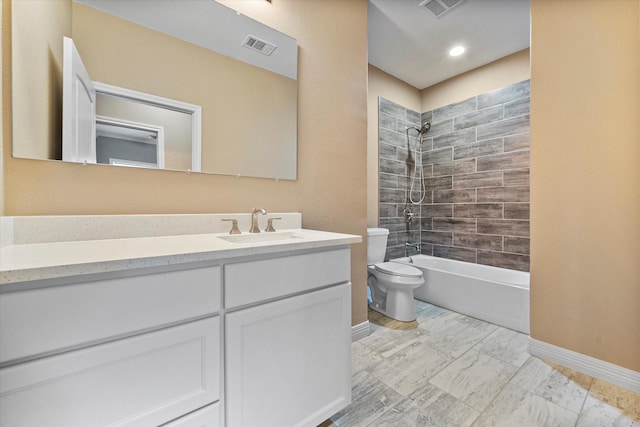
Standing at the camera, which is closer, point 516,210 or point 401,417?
point 401,417

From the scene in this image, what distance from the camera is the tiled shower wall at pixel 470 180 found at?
2.69m

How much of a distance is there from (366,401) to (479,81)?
11.1ft

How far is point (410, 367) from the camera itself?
5.42 ft

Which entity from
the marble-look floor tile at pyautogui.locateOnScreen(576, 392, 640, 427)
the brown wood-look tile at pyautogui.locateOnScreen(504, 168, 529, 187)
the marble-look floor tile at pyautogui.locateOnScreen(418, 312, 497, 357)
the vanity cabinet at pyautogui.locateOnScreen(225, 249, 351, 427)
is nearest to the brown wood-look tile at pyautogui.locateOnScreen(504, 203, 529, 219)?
the brown wood-look tile at pyautogui.locateOnScreen(504, 168, 529, 187)

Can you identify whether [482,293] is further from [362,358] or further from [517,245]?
[362,358]

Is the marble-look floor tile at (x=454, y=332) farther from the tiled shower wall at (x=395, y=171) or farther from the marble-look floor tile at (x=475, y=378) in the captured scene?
the tiled shower wall at (x=395, y=171)

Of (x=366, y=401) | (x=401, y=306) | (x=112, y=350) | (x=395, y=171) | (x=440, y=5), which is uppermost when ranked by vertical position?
(x=440, y=5)

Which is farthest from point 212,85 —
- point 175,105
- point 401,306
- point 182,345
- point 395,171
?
point 395,171

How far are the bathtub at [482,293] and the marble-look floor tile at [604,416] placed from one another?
0.79 metres

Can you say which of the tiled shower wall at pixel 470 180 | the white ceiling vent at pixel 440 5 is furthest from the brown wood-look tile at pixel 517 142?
the white ceiling vent at pixel 440 5

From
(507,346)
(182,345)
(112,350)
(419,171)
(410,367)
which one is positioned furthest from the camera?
(419,171)

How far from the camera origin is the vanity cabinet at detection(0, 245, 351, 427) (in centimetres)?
62

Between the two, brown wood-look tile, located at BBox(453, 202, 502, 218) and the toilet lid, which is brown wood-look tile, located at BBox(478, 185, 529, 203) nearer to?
brown wood-look tile, located at BBox(453, 202, 502, 218)

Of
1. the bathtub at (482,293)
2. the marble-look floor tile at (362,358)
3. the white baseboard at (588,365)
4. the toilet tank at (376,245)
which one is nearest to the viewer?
the white baseboard at (588,365)
